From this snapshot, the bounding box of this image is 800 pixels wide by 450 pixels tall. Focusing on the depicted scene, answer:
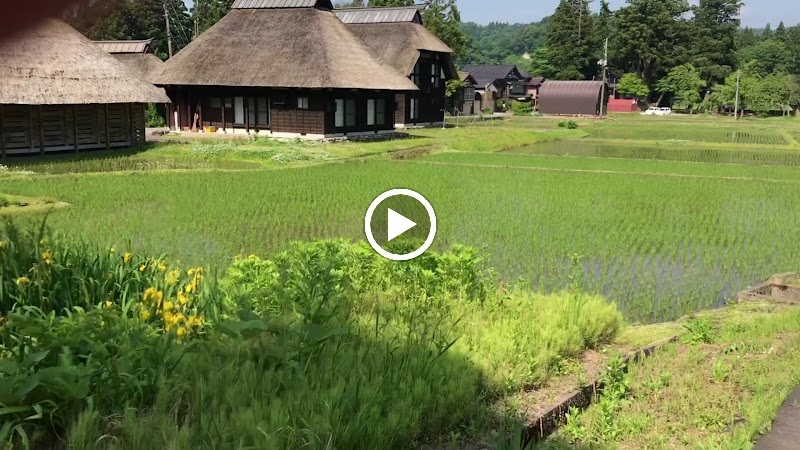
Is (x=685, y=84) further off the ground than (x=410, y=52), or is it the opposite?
(x=410, y=52)

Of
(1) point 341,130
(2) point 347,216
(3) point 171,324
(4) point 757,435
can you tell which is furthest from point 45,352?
(1) point 341,130

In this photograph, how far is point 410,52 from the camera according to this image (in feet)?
110

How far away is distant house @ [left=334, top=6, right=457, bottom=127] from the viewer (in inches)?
1332

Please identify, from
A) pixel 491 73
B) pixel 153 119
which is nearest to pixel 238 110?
pixel 153 119

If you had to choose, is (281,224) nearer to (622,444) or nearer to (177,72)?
(622,444)

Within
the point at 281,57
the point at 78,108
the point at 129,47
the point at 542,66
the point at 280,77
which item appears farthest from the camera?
the point at 542,66

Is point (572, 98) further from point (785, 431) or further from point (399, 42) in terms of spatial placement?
point (785, 431)

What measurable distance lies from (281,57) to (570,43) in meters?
45.6

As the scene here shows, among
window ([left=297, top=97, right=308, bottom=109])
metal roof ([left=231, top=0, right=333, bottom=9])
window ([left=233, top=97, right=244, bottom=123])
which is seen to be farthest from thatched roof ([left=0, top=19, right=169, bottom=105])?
metal roof ([left=231, top=0, right=333, bottom=9])

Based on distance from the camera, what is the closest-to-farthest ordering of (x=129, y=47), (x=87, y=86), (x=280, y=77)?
(x=87, y=86) < (x=280, y=77) < (x=129, y=47)

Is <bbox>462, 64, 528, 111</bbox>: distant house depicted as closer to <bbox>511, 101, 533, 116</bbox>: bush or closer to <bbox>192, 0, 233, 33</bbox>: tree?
<bbox>511, 101, 533, 116</bbox>: bush

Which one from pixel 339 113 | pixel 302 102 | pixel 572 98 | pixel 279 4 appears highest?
pixel 279 4

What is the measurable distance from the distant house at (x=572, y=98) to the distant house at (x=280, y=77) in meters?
29.1

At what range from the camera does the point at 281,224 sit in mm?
11219
